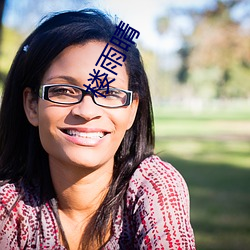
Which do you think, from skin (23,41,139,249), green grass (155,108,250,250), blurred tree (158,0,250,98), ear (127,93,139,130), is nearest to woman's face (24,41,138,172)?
skin (23,41,139,249)

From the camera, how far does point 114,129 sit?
1.60 m

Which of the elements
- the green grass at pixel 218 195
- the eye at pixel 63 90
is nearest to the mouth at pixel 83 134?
the eye at pixel 63 90

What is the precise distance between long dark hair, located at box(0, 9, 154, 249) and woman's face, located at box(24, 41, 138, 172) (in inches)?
2.0

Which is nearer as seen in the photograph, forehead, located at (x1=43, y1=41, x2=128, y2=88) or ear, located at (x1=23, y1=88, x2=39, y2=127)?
forehead, located at (x1=43, y1=41, x2=128, y2=88)

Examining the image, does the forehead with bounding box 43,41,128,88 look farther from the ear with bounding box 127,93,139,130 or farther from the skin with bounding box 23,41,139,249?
the ear with bounding box 127,93,139,130

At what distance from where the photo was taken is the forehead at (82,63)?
1537 mm

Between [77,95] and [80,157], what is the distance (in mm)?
205

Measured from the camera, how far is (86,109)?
151 cm

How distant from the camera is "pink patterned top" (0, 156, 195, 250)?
1516mm

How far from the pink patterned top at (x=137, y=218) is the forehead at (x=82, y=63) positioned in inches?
15.5

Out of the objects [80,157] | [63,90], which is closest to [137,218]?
[80,157]

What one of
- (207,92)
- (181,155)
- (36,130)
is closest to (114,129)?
(36,130)

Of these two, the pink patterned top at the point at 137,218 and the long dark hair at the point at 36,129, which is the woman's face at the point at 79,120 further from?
the pink patterned top at the point at 137,218

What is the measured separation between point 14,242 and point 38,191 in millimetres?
231
